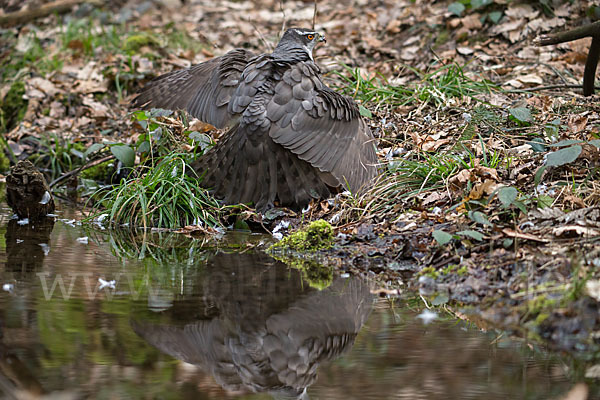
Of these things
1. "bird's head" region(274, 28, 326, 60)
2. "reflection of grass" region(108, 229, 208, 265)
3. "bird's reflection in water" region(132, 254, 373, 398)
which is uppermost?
"bird's head" region(274, 28, 326, 60)

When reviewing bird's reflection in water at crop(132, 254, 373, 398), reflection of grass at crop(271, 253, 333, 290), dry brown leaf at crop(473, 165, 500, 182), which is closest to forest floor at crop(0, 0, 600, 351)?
dry brown leaf at crop(473, 165, 500, 182)

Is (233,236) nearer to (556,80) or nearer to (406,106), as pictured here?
(406,106)

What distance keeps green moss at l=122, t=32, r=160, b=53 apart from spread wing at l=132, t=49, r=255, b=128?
2.72 m

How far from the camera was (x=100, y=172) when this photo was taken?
6641mm

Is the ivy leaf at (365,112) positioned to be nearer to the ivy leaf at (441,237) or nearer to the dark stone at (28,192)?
the ivy leaf at (441,237)

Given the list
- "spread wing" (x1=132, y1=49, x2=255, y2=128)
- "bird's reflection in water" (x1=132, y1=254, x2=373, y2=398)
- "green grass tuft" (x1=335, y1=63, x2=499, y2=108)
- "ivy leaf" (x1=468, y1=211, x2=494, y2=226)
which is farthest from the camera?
"green grass tuft" (x1=335, y1=63, x2=499, y2=108)

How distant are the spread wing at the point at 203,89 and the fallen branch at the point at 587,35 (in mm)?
2310

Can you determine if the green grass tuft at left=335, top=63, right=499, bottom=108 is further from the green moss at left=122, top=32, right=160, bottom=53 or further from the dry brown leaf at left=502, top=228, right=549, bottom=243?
the green moss at left=122, top=32, right=160, bottom=53

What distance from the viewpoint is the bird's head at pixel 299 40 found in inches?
218

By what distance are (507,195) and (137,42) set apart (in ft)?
20.5

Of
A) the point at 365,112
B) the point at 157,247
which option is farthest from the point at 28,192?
the point at 365,112

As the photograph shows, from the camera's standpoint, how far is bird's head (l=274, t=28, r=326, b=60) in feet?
18.1

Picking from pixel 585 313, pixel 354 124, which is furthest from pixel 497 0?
pixel 585 313

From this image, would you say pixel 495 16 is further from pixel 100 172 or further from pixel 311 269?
pixel 311 269
